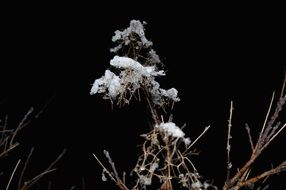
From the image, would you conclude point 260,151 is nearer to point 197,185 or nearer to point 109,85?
point 197,185

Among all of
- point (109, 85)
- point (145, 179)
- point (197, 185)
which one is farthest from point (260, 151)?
point (109, 85)

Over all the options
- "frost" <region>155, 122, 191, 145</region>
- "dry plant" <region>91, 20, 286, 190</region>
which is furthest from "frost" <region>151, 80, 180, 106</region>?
"frost" <region>155, 122, 191, 145</region>

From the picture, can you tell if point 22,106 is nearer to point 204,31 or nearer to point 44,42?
point 44,42

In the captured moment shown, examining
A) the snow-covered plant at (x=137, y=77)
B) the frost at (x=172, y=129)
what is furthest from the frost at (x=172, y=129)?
the snow-covered plant at (x=137, y=77)

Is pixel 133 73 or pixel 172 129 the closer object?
pixel 172 129

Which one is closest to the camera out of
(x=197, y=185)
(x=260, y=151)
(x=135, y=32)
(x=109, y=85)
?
(x=260, y=151)

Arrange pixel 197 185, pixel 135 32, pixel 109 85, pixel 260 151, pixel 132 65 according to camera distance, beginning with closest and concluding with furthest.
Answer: pixel 260 151, pixel 197 185, pixel 132 65, pixel 109 85, pixel 135 32

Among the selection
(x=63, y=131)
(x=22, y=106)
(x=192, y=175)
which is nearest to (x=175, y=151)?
(x=192, y=175)

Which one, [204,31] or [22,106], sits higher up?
[204,31]

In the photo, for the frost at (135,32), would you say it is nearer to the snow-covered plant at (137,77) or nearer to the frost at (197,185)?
the snow-covered plant at (137,77)
